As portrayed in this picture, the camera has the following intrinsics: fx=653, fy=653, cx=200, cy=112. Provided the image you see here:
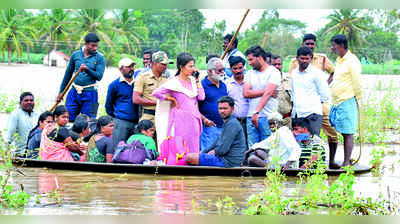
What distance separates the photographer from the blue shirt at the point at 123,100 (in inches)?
339

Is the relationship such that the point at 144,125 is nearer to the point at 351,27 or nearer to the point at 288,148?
the point at 288,148

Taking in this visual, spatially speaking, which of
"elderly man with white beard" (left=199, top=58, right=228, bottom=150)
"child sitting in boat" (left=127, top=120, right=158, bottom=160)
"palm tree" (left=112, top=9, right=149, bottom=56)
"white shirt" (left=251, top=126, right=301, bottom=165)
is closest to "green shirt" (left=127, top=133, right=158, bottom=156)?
"child sitting in boat" (left=127, top=120, right=158, bottom=160)

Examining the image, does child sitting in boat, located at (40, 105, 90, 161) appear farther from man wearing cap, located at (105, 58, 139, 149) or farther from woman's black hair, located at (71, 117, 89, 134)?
man wearing cap, located at (105, 58, 139, 149)

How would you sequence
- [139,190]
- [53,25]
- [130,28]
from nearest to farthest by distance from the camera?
[139,190] → [130,28] → [53,25]

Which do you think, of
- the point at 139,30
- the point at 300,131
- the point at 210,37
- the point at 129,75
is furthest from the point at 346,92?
the point at 139,30

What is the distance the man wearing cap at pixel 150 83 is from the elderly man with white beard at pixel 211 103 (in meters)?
0.57

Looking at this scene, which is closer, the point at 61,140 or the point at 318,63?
the point at 61,140

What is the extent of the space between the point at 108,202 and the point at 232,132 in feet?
6.44

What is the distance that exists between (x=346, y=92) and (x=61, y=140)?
375 centimetres

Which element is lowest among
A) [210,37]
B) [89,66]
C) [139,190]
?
[139,190]

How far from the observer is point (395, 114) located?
12.8 metres

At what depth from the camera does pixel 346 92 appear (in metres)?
8.55

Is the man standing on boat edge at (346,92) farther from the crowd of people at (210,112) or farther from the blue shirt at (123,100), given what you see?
the blue shirt at (123,100)

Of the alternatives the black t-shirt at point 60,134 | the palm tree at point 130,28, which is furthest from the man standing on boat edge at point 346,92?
the palm tree at point 130,28
